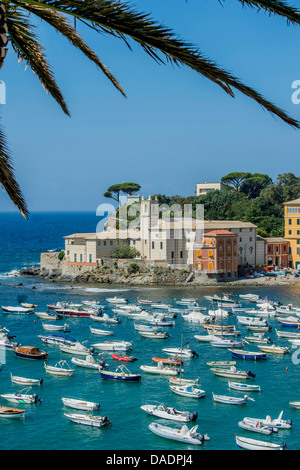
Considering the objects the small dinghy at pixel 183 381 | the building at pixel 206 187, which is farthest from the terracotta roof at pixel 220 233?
the building at pixel 206 187

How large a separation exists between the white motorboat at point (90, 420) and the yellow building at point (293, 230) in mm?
37734

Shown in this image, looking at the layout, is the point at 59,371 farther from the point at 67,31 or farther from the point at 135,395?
the point at 67,31

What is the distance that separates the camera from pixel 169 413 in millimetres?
18219

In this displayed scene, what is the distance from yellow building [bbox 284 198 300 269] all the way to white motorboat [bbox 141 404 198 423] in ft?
119

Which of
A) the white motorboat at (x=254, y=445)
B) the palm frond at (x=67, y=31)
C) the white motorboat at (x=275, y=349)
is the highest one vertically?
the palm frond at (x=67, y=31)

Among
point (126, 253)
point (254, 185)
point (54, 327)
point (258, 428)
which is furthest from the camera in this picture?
point (254, 185)

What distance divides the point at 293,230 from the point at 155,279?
46.4ft

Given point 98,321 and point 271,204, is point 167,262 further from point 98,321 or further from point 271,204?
point 271,204

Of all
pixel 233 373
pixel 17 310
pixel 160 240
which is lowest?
pixel 233 373

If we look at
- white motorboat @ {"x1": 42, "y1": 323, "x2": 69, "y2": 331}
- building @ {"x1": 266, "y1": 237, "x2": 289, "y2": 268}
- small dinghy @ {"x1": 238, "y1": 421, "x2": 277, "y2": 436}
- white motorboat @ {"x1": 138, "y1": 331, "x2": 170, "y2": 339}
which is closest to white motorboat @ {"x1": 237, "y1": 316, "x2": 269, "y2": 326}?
white motorboat @ {"x1": 138, "y1": 331, "x2": 170, "y2": 339}

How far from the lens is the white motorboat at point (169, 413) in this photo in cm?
1797

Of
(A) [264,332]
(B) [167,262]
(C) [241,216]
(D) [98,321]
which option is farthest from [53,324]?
(C) [241,216]

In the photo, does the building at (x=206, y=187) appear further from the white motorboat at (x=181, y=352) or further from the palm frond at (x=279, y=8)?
the palm frond at (x=279, y=8)

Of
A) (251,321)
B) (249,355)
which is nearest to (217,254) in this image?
(251,321)
